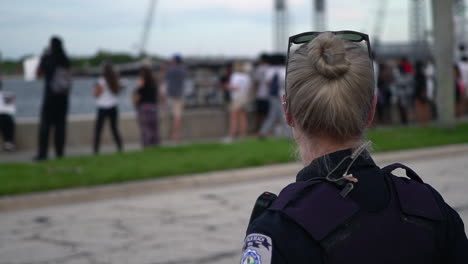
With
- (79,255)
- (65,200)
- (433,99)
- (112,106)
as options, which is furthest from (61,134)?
(433,99)

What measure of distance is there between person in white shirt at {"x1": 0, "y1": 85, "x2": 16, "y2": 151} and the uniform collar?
43.8ft

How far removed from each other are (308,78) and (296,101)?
0.07m

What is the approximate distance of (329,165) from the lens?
177 cm

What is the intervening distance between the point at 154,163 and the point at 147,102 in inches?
119

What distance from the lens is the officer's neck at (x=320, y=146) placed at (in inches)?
70.8

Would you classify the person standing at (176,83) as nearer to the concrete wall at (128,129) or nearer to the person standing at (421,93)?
the concrete wall at (128,129)

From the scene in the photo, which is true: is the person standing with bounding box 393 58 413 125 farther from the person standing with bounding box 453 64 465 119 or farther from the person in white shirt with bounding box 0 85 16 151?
the person in white shirt with bounding box 0 85 16 151

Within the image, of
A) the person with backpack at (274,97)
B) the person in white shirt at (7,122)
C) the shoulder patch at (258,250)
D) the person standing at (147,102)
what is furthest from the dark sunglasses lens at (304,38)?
the person in white shirt at (7,122)

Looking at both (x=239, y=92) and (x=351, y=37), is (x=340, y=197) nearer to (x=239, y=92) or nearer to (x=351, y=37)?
(x=351, y=37)

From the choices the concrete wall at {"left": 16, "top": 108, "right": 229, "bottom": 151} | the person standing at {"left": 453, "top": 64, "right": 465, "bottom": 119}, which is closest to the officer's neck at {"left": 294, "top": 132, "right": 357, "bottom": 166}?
the concrete wall at {"left": 16, "top": 108, "right": 229, "bottom": 151}

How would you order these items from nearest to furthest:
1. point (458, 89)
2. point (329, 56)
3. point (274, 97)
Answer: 1. point (329, 56)
2. point (274, 97)
3. point (458, 89)

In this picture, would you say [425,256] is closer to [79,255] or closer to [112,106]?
[79,255]

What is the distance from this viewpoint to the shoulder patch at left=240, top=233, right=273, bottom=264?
1.61 meters

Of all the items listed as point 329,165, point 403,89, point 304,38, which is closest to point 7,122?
point 403,89
